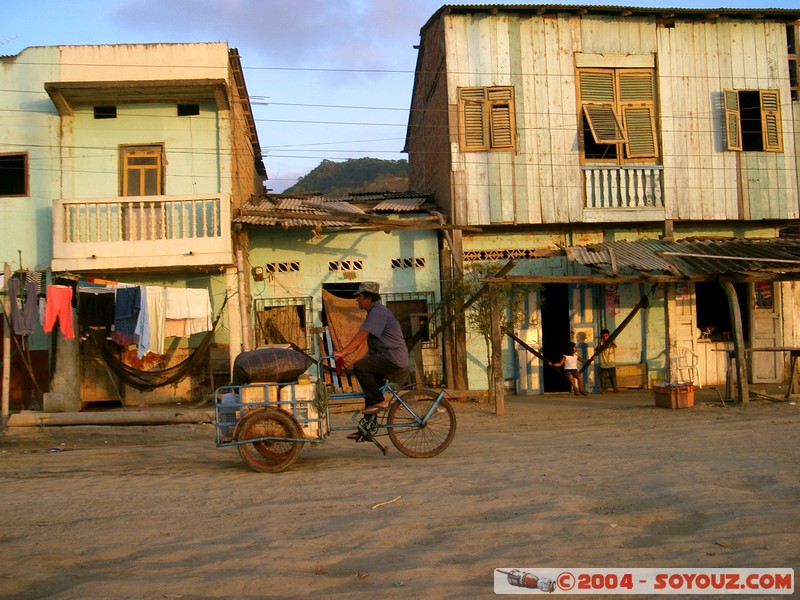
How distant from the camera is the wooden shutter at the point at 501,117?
15.3 m

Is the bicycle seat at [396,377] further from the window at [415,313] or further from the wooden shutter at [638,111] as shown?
the wooden shutter at [638,111]

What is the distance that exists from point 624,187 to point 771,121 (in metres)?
3.72

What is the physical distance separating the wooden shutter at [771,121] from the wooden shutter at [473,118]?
6.17 meters

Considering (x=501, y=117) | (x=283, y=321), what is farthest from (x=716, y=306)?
(x=283, y=321)

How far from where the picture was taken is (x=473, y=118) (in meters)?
15.3

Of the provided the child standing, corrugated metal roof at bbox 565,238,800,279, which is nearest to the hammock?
the child standing

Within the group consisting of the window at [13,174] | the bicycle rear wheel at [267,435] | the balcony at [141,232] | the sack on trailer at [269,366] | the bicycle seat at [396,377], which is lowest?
the bicycle rear wheel at [267,435]

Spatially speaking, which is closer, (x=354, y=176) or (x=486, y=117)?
(x=486, y=117)

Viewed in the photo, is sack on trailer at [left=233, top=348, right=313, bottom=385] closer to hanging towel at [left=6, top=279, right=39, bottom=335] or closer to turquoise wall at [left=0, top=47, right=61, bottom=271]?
hanging towel at [left=6, top=279, right=39, bottom=335]

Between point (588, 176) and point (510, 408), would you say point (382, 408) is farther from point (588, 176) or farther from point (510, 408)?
point (588, 176)

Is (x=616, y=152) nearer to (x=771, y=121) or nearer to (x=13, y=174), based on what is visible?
(x=771, y=121)

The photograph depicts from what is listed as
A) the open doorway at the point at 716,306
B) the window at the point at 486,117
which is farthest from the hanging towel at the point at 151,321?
the open doorway at the point at 716,306

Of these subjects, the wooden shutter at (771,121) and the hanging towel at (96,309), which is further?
the wooden shutter at (771,121)

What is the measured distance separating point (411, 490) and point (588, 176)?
10758 mm
